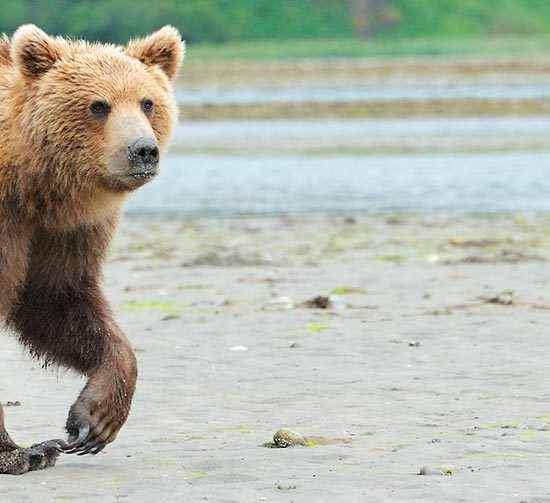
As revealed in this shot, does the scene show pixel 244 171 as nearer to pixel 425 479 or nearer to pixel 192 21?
pixel 425 479

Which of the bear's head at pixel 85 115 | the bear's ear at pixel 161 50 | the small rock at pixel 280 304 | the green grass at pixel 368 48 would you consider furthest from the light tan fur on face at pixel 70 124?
the green grass at pixel 368 48

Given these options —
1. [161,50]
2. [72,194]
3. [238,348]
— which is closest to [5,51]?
[161,50]

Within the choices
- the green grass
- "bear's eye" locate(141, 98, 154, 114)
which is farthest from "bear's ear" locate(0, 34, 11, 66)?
the green grass

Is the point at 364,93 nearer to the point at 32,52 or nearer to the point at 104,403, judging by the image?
the point at 32,52

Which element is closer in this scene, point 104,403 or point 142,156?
point 142,156

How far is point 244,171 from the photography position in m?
22.9

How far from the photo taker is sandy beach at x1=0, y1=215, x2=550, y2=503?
16.8 ft

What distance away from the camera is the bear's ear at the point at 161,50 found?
605 cm

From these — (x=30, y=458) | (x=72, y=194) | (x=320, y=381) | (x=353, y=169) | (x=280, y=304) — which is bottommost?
(x=353, y=169)

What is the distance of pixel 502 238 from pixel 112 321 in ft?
25.5

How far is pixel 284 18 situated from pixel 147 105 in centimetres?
7265

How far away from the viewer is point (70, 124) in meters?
5.61

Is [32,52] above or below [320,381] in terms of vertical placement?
above

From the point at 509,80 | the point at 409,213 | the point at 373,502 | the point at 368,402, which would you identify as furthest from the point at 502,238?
the point at 509,80
